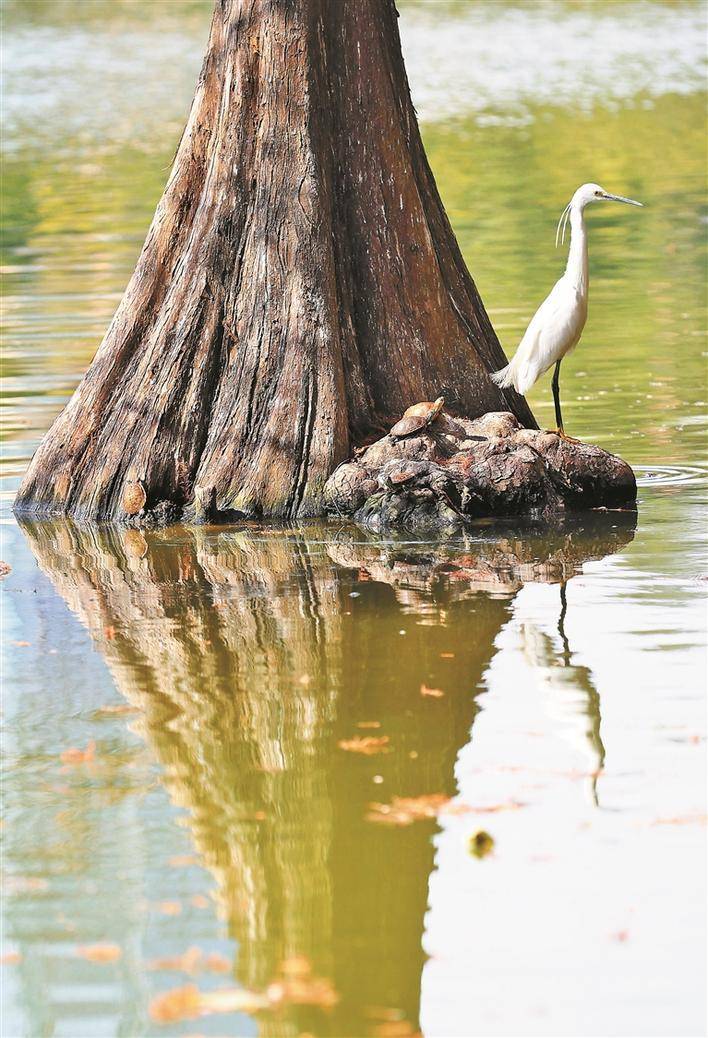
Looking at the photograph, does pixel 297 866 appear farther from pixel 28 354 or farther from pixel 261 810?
pixel 28 354

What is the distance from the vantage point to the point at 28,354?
1491 cm

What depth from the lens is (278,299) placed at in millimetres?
9117

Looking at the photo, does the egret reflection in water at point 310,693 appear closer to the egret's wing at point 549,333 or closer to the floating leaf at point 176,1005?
the floating leaf at point 176,1005

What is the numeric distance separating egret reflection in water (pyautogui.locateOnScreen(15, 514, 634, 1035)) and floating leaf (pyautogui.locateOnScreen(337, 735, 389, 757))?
0.09 feet

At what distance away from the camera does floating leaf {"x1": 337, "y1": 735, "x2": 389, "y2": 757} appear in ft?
18.6

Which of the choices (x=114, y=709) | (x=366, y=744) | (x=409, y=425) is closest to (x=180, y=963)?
(x=366, y=744)

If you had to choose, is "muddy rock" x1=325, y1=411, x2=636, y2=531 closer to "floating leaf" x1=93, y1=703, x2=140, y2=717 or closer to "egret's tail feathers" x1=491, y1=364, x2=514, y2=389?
"egret's tail feathers" x1=491, y1=364, x2=514, y2=389

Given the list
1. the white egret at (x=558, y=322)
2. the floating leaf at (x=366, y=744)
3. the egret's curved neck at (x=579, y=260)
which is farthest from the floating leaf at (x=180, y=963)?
the egret's curved neck at (x=579, y=260)

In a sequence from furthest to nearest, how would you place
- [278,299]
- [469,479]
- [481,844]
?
[278,299], [469,479], [481,844]

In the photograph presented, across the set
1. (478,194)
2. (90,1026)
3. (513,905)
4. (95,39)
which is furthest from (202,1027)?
(95,39)

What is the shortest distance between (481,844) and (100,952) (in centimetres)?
115

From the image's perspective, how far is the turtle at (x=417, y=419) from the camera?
9.00 m

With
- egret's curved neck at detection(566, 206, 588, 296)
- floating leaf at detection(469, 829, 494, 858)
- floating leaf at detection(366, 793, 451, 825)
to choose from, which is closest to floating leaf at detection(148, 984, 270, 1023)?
Answer: floating leaf at detection(469, 829, 494, 858)

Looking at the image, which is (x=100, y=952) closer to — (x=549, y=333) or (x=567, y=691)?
(x=567, y=691)
